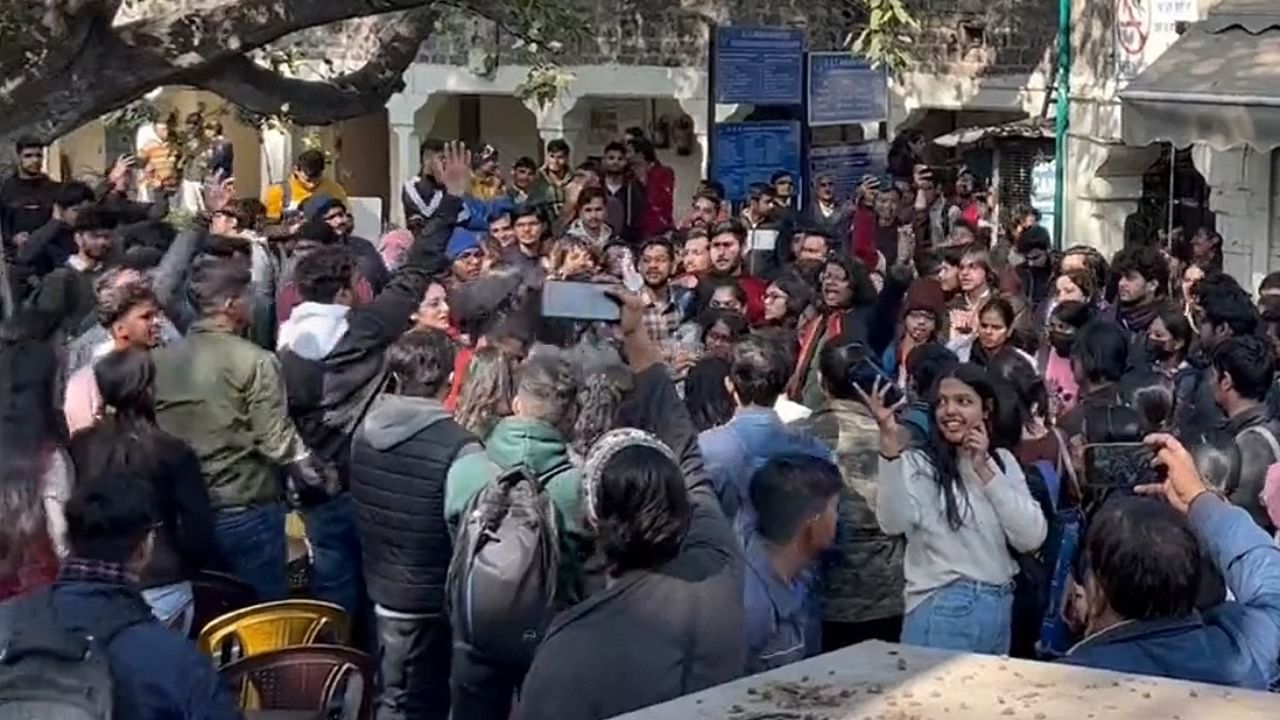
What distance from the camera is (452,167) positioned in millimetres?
10758

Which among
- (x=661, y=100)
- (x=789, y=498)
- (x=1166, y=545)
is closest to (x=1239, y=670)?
(x=1166, y=545)

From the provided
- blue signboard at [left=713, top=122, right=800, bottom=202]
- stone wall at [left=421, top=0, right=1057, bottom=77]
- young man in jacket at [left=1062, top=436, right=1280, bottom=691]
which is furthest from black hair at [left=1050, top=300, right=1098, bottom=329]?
stone wall at [left=421, top=0, right=1057, bottom=77]

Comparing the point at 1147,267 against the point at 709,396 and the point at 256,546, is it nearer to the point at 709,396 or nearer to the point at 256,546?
the point at 709,396

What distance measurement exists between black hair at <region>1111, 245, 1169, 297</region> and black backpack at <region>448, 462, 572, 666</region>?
4903mm

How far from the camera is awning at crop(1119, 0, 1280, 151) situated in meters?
11.1

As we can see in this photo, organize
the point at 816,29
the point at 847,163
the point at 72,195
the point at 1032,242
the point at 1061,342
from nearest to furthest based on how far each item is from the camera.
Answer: the point at 1061,342
the point at 72,195
the point at 1032,242
the point at 847,163
the point at 816,29

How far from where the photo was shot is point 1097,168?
17.3m

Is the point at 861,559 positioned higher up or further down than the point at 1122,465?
further down

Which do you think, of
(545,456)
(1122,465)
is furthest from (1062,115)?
(1122,465)

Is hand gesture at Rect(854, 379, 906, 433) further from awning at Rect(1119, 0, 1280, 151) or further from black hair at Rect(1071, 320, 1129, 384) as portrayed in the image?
awning at Rect(1119, 0, 1280, 151)

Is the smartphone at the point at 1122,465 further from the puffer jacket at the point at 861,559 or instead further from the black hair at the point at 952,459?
the puffer jacket at the point at 861,559

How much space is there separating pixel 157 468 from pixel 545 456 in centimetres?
113

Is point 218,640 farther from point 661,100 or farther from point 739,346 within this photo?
point 661,100

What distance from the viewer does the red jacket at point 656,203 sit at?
49.2 feet
